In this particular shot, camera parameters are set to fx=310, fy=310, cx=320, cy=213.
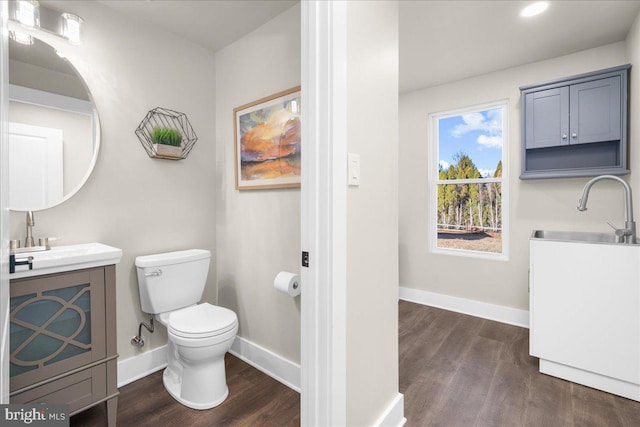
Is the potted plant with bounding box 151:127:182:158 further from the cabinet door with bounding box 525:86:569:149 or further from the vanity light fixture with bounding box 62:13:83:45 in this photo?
the cabinet door with bounding box 525:86:569:149

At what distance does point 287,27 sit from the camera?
6.48ft

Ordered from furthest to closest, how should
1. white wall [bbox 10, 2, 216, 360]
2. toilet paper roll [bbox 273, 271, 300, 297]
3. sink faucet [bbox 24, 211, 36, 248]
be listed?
white wall [bbox 10, 2, 216, 360]
toilet paper roll [bbox 273, 271, 300, 297]
sink faucet [bbox 24, 211, 36, 248]

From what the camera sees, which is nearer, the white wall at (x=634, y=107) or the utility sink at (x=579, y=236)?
the white wall at (x=634, y=107)

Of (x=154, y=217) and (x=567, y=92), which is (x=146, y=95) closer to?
(x=154, y=217)

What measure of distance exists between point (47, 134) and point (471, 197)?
3.52m

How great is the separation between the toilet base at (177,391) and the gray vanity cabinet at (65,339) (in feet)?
1.16

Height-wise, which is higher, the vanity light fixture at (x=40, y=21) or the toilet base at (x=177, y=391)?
the vanity light fixture at (x=40, y=21)

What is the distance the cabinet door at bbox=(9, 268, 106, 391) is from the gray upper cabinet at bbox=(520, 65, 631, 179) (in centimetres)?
328

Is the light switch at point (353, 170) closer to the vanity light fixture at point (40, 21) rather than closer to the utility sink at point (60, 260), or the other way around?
the utility sink at point (60, 260)

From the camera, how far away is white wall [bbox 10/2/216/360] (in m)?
1.84

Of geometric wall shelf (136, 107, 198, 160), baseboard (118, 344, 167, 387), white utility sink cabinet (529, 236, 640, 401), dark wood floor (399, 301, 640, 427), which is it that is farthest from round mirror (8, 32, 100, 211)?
white utility sink cabinet (529, 236, 640, 401)

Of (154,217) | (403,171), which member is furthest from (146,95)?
(403,171)

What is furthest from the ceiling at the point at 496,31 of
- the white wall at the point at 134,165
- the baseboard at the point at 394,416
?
the baseboard at the point at 394,416

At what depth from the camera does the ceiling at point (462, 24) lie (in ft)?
6.43
